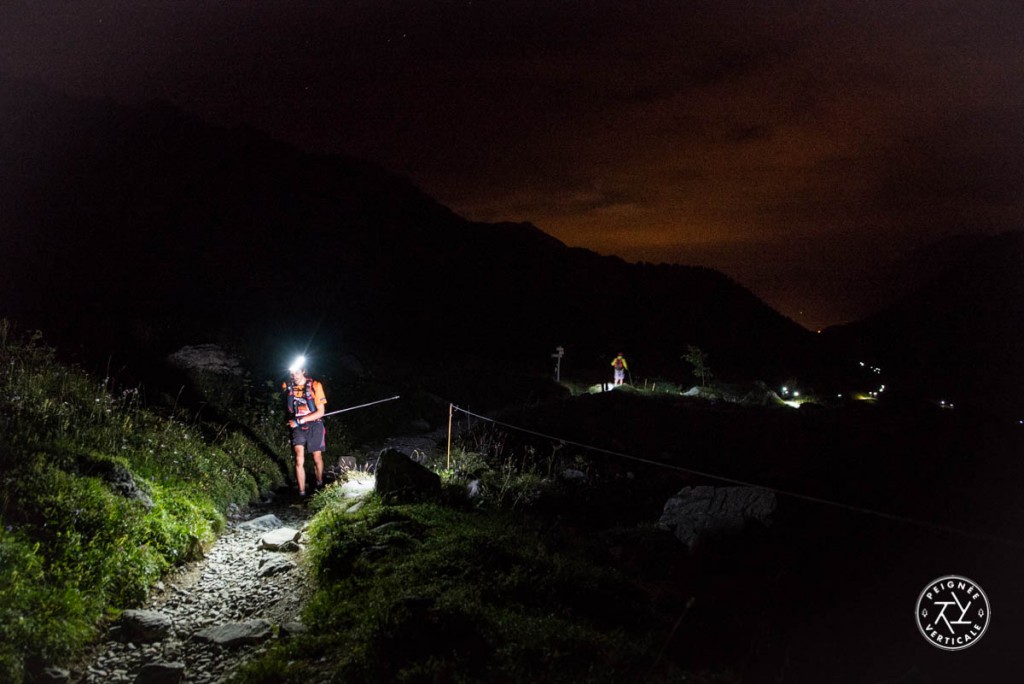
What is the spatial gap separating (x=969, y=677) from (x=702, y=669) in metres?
4.81

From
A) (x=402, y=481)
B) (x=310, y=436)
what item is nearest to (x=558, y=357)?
(x=310, y=436)

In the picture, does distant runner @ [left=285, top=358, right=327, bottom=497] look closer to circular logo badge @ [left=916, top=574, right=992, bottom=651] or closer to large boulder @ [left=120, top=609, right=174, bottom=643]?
large boulder @ [left=120, top=609, right=174, bottom=643]

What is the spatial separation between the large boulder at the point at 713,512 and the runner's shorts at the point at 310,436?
6.39m

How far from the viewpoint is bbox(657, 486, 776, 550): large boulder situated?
9.66m

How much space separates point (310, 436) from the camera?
31.9ft

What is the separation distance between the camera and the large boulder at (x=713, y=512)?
31.7 ft

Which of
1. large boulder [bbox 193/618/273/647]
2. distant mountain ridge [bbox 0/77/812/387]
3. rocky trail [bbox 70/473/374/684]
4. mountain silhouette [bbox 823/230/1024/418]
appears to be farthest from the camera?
mountain silhouette [bbox 823/230/1024/418]

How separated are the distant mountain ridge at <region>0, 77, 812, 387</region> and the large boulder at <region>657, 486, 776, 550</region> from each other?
14.4 meters

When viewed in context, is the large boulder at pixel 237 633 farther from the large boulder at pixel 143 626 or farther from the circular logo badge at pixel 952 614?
the circular logo badge at pixel 952 614

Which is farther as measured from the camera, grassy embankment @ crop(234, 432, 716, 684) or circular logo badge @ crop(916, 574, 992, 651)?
circular logo badge @ crop(916, 574, 992, 651)

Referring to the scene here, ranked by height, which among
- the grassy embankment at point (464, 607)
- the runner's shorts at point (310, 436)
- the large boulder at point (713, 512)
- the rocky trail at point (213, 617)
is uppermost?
the runner's shorts at point (310, 436)

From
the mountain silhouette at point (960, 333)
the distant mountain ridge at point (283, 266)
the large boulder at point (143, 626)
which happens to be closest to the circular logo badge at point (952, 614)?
the large boulder at point (143, 626)

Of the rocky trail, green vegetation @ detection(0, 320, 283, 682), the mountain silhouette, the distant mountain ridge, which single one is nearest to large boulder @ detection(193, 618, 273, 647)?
the rocky trail

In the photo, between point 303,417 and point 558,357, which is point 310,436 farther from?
point 558,357
